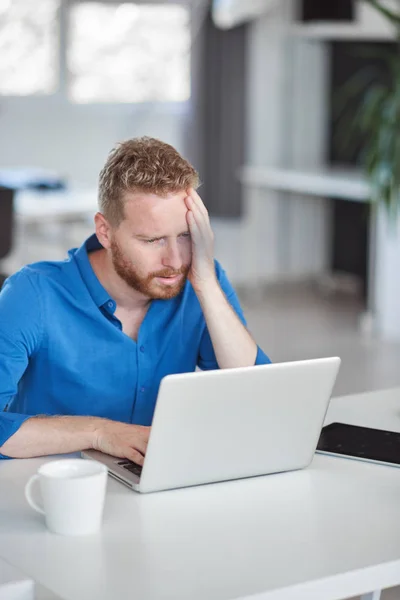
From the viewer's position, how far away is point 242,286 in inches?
275

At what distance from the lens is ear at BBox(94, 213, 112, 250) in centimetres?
207

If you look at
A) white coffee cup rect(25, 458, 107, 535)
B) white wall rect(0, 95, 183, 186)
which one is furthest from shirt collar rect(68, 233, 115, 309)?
white wall rect(0, 95, 183, 186)

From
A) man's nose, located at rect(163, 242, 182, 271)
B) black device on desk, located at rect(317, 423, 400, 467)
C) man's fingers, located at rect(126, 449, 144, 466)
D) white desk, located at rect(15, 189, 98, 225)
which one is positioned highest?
man's nose, located at rect(163, 242, 182, 271)

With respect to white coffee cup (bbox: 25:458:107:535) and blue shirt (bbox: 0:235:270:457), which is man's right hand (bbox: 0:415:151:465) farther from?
white coffee cup (bbox: 25:458:107:535)

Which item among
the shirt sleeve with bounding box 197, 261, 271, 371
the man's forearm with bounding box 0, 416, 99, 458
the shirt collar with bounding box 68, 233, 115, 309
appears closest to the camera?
the man's forearm with bounding box 0, 416, 99, 458

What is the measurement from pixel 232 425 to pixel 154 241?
49cm

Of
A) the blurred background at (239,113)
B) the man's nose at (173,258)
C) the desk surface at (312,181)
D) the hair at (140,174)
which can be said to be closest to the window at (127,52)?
the blurred background at (239,113)

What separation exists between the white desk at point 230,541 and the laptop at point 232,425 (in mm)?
26

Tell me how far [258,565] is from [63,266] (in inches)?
35.3

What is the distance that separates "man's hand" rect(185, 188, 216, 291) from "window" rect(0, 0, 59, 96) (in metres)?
4.76

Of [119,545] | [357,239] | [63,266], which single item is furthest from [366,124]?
[119,545]

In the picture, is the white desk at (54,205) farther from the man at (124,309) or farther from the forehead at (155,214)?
the forehead at (155,214)

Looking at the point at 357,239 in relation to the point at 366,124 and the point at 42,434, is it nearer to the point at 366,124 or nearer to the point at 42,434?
the point at 366,124

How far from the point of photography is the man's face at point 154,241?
1.98 metres
